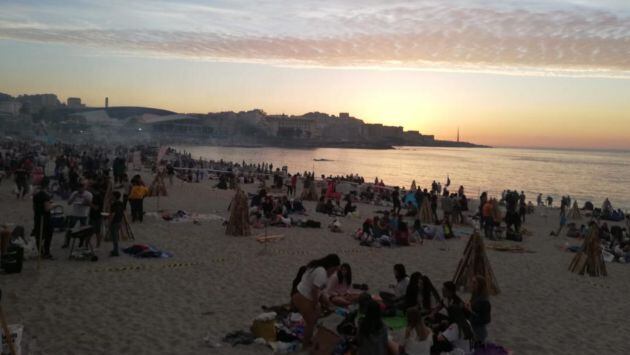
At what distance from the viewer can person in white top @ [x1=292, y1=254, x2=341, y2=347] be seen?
5.40 metres

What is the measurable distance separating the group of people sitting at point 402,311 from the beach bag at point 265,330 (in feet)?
1.26

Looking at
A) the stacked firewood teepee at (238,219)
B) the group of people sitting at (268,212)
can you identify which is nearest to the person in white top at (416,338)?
the stacked firewood teepee at (238,219)

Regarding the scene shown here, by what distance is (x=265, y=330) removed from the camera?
574 centimetres

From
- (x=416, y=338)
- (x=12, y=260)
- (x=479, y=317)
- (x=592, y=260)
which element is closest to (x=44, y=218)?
(x=12, y=260)

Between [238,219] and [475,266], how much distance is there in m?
5.98

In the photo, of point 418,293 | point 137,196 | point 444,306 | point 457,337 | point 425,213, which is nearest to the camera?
point 457,337

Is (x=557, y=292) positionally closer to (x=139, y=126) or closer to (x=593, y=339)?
(x=593, y=339)

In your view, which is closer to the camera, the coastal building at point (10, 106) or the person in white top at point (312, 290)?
the person in white top at point (312, 290)

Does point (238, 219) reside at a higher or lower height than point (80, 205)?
lower

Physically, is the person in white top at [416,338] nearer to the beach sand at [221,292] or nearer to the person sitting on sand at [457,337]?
the person sitting on sand at [457,337]

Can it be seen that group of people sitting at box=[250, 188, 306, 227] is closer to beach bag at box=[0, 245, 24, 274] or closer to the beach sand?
the beach sand

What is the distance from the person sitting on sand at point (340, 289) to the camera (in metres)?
6.65

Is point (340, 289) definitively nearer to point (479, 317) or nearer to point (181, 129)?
point (479, 317)

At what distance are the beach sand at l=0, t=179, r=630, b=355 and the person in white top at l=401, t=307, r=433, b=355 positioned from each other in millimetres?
1664
